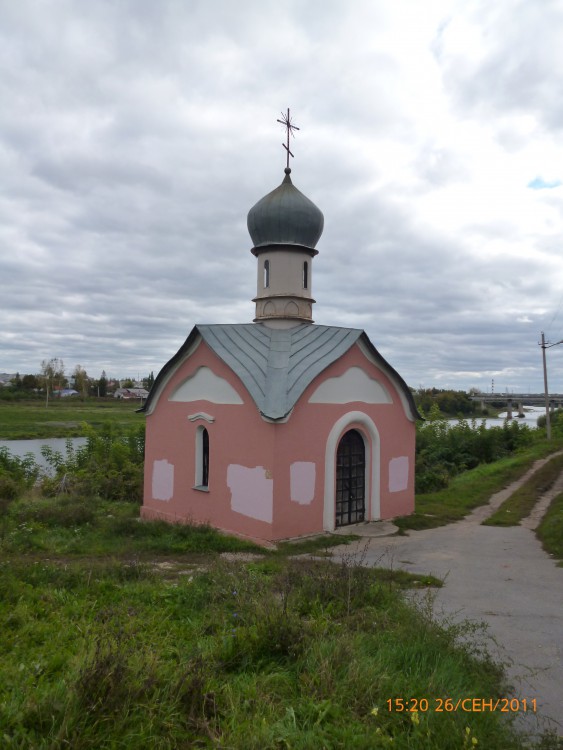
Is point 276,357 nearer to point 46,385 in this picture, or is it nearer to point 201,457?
point 201,457

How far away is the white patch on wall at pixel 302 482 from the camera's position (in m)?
10.3

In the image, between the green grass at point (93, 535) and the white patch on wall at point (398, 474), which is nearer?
the green grass at point (93, 535)

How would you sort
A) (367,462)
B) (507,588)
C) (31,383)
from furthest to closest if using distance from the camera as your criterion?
(31,383) < (367,462) < (507,588)

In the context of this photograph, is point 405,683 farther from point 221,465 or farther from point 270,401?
→ point 221,465

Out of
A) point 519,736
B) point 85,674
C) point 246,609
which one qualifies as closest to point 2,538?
point 246,609

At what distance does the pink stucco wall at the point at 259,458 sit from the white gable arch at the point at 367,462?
2.6 inches

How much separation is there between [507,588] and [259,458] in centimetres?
487

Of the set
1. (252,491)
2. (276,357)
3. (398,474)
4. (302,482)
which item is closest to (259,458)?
(252,491)

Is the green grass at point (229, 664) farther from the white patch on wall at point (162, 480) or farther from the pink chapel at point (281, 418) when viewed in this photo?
the white patch on wall at point (162, 480)

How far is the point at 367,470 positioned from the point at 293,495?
2414 mm

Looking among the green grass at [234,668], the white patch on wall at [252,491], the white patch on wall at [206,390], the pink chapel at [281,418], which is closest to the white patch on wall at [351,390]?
the pink chapel at [281,418]

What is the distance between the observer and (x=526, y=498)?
49.3 ft

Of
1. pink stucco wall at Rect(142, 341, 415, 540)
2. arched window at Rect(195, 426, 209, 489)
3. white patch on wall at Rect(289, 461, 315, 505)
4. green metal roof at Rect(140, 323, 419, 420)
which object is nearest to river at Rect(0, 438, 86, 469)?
pink stucco wall at Rect(142, 341, 415, 540)

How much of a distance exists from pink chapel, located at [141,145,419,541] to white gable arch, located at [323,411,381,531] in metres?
0.02
